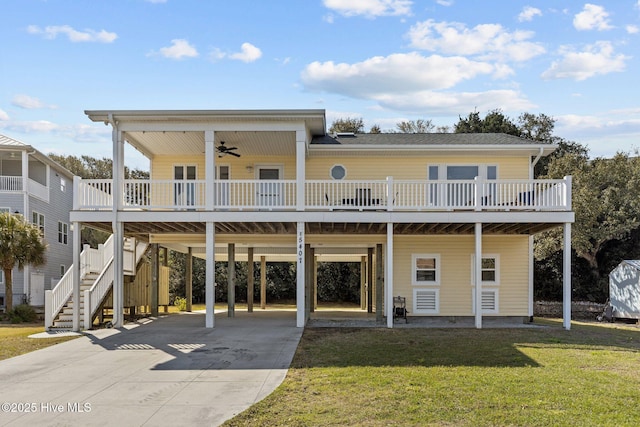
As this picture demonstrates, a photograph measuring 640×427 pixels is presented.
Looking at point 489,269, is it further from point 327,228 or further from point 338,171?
point 338,171

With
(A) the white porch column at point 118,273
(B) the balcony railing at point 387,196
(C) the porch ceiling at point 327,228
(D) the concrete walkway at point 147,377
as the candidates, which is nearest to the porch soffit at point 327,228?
A: (C) the porch ceiling at point 327,228

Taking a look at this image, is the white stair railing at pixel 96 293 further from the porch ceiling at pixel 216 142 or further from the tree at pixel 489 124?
the tree at pixel 489 124

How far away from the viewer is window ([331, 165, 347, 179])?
20.9 metres

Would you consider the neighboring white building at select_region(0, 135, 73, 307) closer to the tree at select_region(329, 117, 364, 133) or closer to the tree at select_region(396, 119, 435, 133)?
the tree at select_region(329, 117, 364, 133)

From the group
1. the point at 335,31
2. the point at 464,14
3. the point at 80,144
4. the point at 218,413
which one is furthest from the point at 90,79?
the point at 80,144

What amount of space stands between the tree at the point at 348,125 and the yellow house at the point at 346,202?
21.7m

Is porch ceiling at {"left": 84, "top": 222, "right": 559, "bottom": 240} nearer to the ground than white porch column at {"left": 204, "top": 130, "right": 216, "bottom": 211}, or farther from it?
nearer to the ground

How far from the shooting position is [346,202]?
19109mm

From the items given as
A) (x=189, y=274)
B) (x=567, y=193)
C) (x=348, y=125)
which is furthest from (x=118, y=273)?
(x=348, y=125)

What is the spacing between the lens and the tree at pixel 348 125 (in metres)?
44.6

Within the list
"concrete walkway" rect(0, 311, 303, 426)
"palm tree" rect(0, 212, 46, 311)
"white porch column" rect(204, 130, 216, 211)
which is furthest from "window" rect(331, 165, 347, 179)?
"palm tree" rect(0, 212, 46, 311)

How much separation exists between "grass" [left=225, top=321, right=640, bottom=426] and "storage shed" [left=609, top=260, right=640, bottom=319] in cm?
853

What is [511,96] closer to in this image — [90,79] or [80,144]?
[90,79]

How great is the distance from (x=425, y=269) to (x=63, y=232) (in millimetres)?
23163
